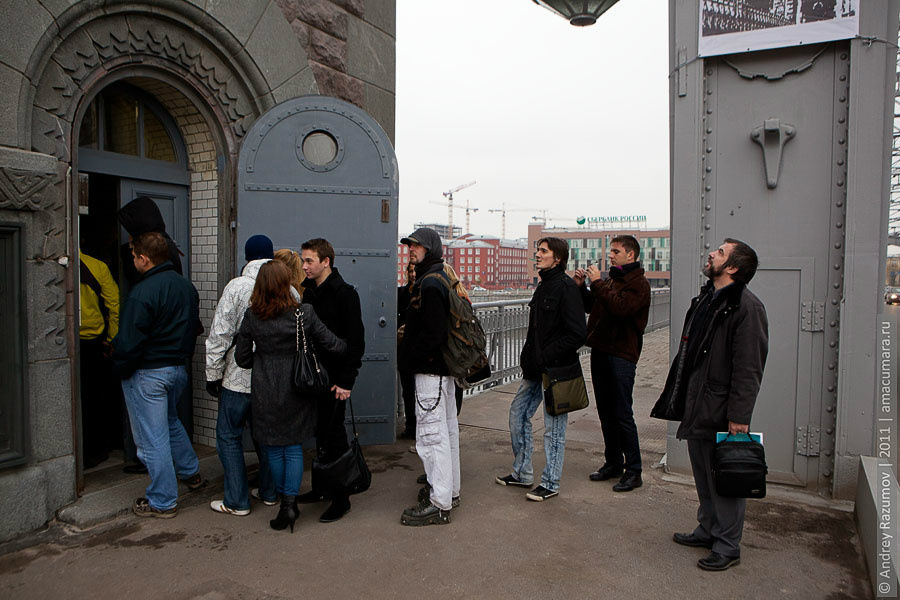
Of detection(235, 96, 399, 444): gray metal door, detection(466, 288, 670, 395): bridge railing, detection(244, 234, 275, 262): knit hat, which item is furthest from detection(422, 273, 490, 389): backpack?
detection(466, 288, 670, 395): bridge railing

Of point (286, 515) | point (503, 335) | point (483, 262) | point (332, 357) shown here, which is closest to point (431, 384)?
point (332, 357)

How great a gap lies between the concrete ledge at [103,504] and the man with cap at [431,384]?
1.80 meters

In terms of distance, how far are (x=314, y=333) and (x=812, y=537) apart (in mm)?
3367

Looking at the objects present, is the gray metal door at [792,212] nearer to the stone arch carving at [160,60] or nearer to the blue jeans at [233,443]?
the stone arch carving at [160,60]

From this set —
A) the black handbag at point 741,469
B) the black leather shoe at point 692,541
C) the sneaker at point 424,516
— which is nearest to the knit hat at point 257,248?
Result: the sneaker at point 424,516

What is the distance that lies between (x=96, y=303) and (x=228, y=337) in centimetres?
146

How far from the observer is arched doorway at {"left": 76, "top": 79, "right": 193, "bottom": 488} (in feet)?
16.7

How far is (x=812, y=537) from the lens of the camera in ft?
13.9

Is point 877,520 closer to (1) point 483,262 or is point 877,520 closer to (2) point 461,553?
(2) point 461,553

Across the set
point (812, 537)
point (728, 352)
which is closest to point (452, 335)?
point (728, 352)

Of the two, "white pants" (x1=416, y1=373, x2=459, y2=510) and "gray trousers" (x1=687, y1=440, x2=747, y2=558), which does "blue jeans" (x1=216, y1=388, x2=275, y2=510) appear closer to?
"white pants" (x1=416, y1=373, x2=459, y2=510)

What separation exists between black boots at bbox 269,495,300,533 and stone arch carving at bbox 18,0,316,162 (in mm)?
2569

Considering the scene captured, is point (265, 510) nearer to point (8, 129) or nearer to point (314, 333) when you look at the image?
point (314, 333)

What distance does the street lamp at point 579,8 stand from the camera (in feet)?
15.3
